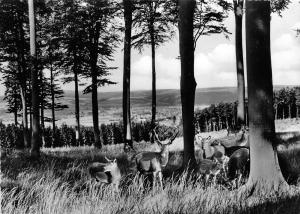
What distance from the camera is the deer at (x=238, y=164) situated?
7749 mm

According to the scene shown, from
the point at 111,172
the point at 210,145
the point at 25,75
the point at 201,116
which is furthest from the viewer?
the point at 201,116

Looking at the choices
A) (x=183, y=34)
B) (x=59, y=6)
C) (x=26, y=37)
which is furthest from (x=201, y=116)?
(x=183, y=34)

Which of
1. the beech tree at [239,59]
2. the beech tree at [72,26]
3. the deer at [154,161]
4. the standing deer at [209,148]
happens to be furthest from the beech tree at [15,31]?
the deer at [154,161]

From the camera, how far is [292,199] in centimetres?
617

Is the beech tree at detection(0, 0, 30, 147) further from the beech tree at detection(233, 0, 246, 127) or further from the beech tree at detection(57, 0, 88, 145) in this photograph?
the beech tree at detection(233, 0, 246, 127)

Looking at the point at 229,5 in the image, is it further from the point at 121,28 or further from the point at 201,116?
the point at 201,116

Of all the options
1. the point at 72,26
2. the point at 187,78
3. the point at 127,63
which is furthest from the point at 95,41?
the point at 187,78

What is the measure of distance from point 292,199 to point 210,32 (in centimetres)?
1488

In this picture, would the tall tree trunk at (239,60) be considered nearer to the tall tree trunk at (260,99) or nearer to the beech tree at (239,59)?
the beech tree at (239,59)

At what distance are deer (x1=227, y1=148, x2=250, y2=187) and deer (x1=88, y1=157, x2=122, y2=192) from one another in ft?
6.78

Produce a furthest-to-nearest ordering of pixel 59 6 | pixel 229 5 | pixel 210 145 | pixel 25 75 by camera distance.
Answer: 1. pixel 25 75
2. pixel 59 6
3. pixel 229 5
4. pixel 210 145

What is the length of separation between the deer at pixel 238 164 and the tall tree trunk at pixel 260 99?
53 cm

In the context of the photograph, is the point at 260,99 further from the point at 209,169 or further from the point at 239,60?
the point at 239,60

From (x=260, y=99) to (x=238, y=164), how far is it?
4.54 feet
